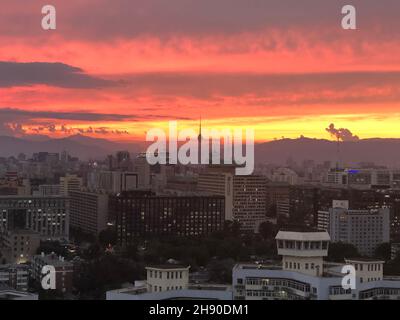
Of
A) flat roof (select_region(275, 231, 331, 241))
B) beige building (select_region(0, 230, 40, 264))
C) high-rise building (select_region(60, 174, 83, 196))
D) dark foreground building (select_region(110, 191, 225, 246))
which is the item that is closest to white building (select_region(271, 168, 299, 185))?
high-rise building (select_region(60, 174, 83, 196))

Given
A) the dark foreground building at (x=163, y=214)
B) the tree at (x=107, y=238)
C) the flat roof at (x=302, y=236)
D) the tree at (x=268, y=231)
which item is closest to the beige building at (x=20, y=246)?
the tree at (x=107, y=238)

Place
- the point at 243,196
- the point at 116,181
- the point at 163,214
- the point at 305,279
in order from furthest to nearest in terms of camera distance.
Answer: the point at 116,181, the point at 243,196, the point at 163,214, the point at 305,279

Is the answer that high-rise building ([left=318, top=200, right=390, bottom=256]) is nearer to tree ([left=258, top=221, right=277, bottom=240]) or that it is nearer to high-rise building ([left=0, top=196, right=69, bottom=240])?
tree ([left=258, top=221, right=277, bottom=240])

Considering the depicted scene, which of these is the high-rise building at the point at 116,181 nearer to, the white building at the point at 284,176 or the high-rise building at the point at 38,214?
the white building at the point at 284,176

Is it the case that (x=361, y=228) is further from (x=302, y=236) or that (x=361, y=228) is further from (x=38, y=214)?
(x=302, y=236)

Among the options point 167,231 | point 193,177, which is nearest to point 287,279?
point 167,231

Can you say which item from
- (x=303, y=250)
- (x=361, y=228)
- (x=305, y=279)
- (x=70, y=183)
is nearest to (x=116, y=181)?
(x=70, y=183)
